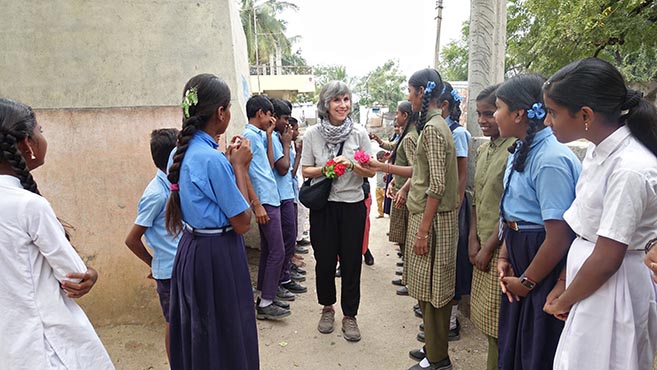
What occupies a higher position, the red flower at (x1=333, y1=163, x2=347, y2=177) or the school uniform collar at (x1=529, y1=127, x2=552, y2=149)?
the school uniform collar at (x1=529, y1=127, x2=552, y2=149)

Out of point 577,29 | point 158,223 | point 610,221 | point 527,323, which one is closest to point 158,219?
point 158,223

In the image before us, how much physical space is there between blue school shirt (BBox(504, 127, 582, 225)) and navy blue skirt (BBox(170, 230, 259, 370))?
1.43 metres

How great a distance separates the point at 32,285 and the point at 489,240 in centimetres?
215

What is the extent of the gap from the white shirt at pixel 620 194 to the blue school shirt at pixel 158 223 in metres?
2.07

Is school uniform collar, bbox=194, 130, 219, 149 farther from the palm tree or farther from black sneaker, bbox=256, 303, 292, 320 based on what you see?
the palm tree

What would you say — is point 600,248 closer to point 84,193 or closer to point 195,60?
point 195,60

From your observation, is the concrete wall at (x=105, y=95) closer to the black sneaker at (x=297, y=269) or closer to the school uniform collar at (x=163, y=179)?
the school uniform collar at (x=163, y=179)

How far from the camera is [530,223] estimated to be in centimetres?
192

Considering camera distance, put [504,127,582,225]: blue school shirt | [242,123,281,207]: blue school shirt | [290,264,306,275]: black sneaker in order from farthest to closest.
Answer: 1. [290,264,306,275]: black sneaker
2. [242,123,281,207]: blue school shirt
3. [504,127,582,225]: blue school shirt

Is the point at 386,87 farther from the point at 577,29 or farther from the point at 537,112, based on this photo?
the point at 537,112

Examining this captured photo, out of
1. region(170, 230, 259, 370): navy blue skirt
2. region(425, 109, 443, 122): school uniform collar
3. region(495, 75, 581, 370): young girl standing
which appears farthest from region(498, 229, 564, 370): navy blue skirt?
region(170, 230, 259, 370): navy blue skirt

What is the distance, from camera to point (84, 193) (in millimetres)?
3393

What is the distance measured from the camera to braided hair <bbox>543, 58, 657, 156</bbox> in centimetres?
141

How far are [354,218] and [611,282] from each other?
1933 millimetres
